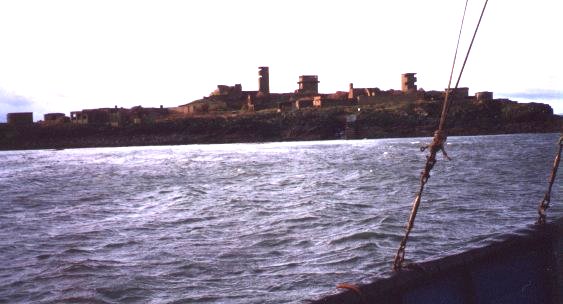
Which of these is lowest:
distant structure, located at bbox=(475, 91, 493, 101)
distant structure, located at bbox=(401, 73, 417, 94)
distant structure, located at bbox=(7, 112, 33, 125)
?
distant structure, located at bbox=(7, 112, 33, 125)

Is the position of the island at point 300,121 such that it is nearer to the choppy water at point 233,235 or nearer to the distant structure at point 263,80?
the distant structure at point 263,80

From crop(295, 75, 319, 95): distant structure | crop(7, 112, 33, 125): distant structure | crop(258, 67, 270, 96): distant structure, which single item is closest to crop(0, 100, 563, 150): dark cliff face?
crop(7, 112, 33, 125): distant structure

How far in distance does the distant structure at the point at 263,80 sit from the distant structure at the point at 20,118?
5351 cm

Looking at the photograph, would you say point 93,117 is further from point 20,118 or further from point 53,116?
point 20,118

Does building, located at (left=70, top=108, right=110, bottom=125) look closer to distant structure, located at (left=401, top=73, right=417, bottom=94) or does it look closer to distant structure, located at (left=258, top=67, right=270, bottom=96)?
distant structure, located at (left=258, top=67, right=270, bottom=96)

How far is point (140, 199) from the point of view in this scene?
23.0 meters

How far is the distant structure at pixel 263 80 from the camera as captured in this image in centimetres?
13325

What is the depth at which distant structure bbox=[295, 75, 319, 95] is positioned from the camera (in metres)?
132

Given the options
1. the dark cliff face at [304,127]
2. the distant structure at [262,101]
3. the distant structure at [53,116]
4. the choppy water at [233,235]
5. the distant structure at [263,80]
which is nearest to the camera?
the choppy water at [233,235]

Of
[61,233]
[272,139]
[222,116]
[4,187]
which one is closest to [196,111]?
[222,116]

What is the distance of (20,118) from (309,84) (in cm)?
6704

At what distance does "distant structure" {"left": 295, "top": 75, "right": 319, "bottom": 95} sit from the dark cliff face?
71.2 ft

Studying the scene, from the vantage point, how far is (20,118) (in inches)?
4724

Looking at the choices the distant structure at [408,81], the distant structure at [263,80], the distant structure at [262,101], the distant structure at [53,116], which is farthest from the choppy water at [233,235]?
the distant structure at [263,80]
